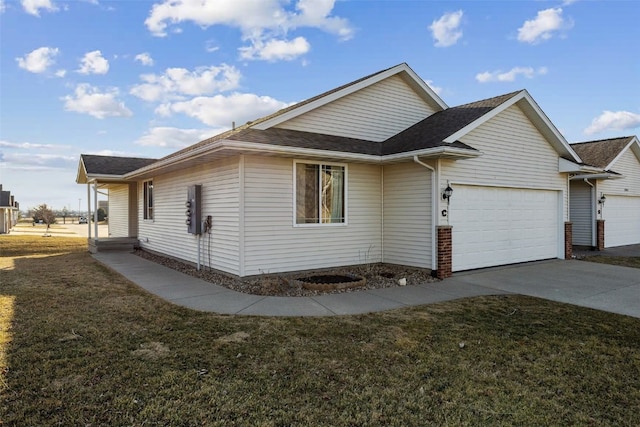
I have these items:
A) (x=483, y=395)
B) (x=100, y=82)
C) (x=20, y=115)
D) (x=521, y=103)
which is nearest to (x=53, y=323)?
(x=483, y=395)

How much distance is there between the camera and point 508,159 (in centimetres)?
1061

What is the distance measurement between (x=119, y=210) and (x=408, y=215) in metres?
14.8

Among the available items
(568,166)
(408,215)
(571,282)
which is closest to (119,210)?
(408,215)

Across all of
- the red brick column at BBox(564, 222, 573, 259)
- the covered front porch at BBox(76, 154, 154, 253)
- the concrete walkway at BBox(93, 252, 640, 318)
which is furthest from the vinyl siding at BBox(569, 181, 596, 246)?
the covered front porch at BBox(76, 154, 154, 253)

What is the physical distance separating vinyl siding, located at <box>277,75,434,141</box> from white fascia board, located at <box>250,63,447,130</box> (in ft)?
0.56

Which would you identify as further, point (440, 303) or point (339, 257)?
point (339, 257)

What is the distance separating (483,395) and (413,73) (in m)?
9.94

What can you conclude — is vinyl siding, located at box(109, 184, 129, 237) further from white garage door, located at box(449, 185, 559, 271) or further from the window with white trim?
white garage door, located at box(449, 185, 559, 271)

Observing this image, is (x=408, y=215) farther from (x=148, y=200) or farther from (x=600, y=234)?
(x=600, y=234)

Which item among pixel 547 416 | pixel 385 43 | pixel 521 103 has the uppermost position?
pixel 385 43

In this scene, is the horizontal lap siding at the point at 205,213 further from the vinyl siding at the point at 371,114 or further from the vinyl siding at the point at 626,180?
the vinyl siding at the point at 626,180

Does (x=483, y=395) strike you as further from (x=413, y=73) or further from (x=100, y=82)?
(x=100, y=82)

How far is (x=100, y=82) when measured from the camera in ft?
48.3

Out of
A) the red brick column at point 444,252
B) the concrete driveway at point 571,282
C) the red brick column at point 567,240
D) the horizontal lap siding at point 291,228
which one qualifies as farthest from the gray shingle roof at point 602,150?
the horizontal lap siding at point 291,228
